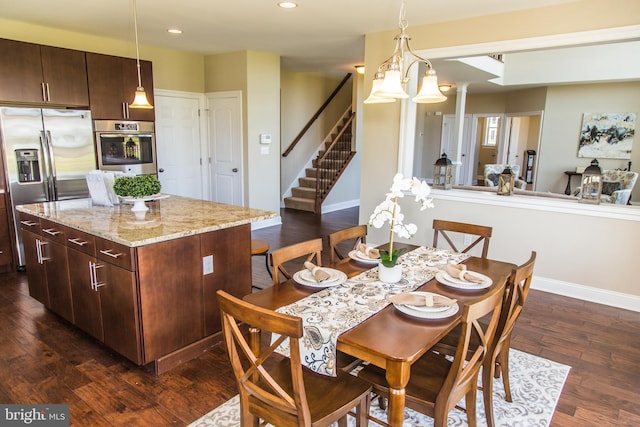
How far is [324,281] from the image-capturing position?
81.4 inches

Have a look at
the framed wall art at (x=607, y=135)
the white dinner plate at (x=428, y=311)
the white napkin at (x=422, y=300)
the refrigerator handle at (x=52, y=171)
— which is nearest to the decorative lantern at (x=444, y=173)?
the white napkin at (x=422, y=300)

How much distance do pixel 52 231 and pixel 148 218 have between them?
759 millimetres

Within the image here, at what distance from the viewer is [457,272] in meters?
2.18

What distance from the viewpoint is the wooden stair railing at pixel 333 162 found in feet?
25.8

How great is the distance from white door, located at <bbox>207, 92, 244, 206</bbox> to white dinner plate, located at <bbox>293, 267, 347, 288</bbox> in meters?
4.34

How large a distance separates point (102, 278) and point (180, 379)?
0.81 m

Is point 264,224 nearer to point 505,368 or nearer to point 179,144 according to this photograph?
point 179,144

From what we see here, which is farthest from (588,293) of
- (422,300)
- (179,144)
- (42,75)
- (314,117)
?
(314,117)

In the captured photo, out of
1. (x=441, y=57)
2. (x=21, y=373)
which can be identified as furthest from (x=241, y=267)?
(x=441, y=57)

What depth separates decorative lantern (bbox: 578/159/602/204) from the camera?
12.5 ft

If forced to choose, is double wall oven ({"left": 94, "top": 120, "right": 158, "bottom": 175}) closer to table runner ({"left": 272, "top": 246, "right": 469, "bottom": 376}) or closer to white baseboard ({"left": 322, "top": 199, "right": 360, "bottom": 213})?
white baseboard ({"left": 322, "top": 199, "right": 360, "bottom": 213})

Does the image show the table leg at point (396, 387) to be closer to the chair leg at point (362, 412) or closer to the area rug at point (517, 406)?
the chair leg at point (362, 412)

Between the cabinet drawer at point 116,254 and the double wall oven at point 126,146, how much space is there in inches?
105

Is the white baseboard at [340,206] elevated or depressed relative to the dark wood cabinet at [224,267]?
depressed
